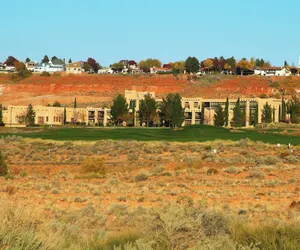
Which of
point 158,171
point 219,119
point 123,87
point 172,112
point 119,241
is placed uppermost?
point 123,87

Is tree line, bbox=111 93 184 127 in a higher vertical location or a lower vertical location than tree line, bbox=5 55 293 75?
lower

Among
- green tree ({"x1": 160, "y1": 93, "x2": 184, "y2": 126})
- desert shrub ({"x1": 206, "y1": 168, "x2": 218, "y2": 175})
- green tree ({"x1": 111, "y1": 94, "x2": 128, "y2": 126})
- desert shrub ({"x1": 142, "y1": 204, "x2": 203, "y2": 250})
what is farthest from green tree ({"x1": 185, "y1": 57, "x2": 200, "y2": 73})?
desert shrub ({"x1": 142, "y1": 204, "x2": 203, "y2": 250})

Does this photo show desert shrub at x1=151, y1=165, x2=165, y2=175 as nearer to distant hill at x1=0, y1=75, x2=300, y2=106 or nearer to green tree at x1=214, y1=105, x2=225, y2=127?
green tree at x1=214, y1=105, x2=225, y2=127

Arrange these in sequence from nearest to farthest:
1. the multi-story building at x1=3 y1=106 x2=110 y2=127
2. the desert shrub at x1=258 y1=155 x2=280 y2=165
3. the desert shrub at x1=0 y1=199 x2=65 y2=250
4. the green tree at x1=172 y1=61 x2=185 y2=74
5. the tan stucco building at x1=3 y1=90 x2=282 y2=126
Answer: the desert shrub at x1=0 y1=199 x2=65 y2=250 < the desert shrub at x1=258 y1=155 x2=280 y2=165 < the tan stucco building at x1=3 y1=90 x2=282 y2=126 < the multi-story building at x1=3 y1=106 x2=110 y2=127 < the green tree at x1=172 y1=61 x2=185 y2=74

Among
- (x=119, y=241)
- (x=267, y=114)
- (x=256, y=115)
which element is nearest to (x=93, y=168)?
(x=119, y=241)

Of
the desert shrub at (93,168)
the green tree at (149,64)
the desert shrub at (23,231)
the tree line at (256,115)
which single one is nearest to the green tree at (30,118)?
the tree line at (256,115)

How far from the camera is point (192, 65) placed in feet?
519

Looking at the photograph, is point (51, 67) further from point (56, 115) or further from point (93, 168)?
point (93, 168)

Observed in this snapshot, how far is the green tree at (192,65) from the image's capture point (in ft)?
520

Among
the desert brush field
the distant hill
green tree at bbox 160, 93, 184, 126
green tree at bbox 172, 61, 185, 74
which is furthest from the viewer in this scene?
green tree at bbox 172, 61, 185, 74

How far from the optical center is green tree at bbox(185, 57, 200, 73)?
15838cm

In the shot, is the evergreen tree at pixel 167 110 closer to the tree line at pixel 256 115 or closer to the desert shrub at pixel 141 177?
the tree line at pixel 256 115

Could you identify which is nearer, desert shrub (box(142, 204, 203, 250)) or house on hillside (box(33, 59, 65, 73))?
desert shrub (box(142, 204, 203, 250))

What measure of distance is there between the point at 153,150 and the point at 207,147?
181 inches
